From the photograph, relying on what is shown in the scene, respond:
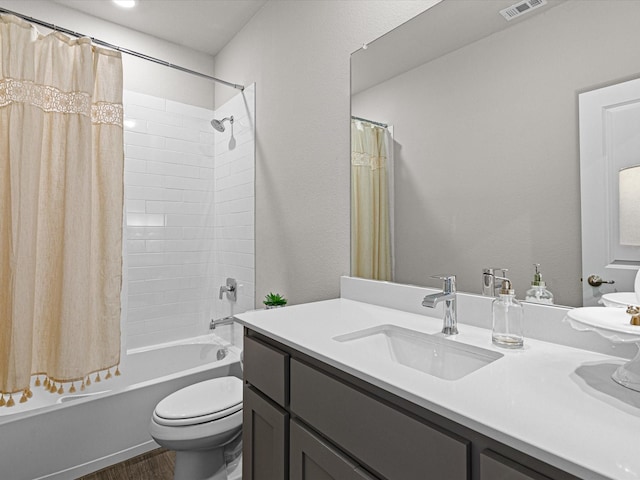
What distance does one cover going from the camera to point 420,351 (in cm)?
106

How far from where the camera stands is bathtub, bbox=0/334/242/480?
1.65 meters

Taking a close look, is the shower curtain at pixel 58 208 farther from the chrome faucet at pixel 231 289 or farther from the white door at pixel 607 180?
the white door at pixel 607 180

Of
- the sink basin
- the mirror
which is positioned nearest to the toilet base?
the sink basin

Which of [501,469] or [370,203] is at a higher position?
[370,203]

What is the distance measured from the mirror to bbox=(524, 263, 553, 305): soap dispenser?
0.01m

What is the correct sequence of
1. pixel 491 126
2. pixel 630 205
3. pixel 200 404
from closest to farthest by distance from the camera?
1. pixel 630 205
2. pixel 491 126
3. pixel 200 404

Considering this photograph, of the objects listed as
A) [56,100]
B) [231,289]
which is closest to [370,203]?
[231,289]

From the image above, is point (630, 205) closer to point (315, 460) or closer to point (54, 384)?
point (315, 460)

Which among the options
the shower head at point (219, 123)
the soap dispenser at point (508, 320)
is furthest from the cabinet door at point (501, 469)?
the shower head at point (219, 123)

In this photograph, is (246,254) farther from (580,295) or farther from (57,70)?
(580,295)

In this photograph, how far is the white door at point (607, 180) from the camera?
861 mm

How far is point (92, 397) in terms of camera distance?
183 cm

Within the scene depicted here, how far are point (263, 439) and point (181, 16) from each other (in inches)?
99.6

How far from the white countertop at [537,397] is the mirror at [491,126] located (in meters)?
0.26
